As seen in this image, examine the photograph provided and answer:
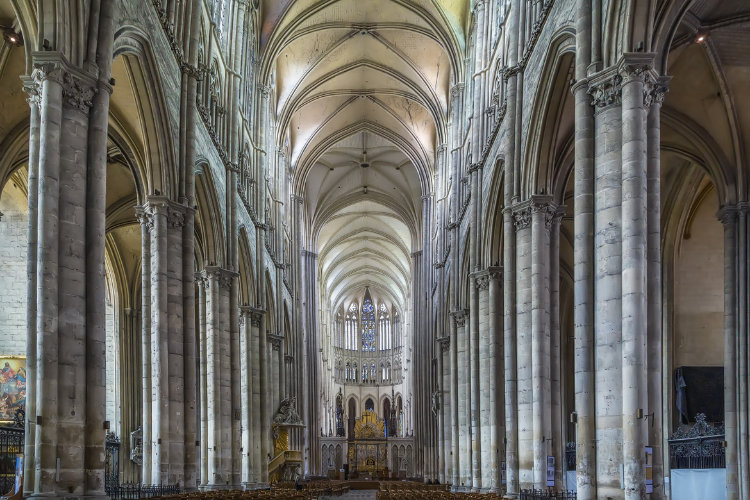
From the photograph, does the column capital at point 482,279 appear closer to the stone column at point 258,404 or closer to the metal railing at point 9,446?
the stone column at point 258,404

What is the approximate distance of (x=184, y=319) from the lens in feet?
75.2

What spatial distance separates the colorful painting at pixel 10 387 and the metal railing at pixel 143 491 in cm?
1216

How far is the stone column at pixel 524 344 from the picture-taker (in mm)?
22875

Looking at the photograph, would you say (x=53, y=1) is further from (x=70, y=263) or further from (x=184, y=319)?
(x=184, y=319)

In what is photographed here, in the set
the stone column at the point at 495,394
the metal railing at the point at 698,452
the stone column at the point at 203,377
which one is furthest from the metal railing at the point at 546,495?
the stone column at the point at 203,377

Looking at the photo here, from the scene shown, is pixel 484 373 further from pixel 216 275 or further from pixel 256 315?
pixel 256 315

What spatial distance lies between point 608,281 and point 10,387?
23.7 m

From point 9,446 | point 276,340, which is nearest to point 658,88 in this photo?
point 9,446

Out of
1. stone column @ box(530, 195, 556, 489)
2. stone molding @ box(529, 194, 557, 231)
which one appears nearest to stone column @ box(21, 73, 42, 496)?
stone column @ box(530, 195, 556, 489)

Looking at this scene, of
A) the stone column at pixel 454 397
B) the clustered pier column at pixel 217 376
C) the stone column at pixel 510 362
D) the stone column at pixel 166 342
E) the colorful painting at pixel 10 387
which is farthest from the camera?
the stone column at pixel 454 397

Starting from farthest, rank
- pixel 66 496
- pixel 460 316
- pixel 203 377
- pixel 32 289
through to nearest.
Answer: pixel 460 316 → pixel 203 377 → pixel 32 289 → pixel 66 496

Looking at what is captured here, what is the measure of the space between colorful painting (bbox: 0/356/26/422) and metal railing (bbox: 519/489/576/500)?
755 inches

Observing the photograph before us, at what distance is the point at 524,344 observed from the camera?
76.4 feet

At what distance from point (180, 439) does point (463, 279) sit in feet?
64.9
